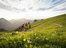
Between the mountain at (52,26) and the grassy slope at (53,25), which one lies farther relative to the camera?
the grassy slope at (53,25)

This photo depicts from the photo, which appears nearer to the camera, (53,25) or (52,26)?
(52,26)

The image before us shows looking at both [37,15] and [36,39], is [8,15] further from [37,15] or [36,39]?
[36,39]

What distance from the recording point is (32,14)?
618ft

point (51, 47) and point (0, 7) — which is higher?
point (0, 7)

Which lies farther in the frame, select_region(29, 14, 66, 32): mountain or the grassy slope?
the grassy slope

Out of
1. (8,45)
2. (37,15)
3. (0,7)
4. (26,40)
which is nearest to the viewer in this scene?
(8,45)

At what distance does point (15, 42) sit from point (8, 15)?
15173cm

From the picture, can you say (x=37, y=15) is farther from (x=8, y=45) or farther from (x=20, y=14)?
(x=8, y=45)

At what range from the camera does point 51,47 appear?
12.9 m

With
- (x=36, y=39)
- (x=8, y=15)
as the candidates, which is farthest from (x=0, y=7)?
(x=36, y=39)

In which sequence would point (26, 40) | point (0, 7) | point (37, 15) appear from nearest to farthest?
point (26, 40), point (0, 7), point (37, 15)

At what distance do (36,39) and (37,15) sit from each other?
184 meters

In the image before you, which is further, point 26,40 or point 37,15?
point 37,15

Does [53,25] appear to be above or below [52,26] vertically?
above
